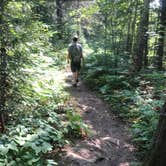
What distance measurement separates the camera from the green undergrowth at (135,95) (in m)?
7.66

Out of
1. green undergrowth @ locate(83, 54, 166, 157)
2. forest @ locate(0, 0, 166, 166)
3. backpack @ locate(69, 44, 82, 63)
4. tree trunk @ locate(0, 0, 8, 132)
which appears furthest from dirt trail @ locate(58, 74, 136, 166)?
backpack @ locate(69, 44, 82, 63)

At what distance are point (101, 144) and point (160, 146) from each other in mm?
2887

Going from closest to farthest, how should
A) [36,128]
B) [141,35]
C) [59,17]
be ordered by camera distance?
[36,128], [141,35], [59,17]

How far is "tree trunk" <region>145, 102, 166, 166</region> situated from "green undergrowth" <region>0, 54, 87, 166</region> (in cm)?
186

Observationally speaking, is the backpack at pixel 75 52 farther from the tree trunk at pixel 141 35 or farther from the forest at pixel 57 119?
the tree trunk at pixel 141 35

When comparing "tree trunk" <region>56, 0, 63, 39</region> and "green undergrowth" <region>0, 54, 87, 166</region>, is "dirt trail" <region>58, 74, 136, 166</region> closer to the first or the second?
"green undergrowth" <region>0, 54, 87, 166</region>

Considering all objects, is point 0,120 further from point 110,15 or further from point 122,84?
point 110,15

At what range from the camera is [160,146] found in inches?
185

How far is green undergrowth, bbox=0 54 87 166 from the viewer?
5.50 metres

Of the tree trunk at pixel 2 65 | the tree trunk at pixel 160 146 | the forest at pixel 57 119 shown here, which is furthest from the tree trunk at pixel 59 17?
the tree trunk at pixel 160 146

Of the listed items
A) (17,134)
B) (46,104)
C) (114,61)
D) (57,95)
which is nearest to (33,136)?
(17,134)

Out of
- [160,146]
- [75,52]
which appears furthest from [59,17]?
[160,146]

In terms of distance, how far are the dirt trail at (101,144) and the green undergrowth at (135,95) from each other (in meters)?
0.31

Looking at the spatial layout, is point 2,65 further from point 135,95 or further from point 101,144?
point 135,95
